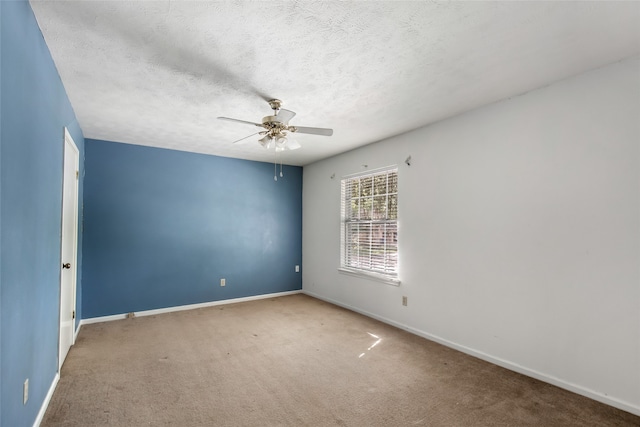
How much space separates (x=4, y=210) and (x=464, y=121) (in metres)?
3.63

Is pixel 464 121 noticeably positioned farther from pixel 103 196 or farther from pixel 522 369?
pixel 103 196

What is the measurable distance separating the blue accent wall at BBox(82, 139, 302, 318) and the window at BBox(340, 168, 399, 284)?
1.36 meters

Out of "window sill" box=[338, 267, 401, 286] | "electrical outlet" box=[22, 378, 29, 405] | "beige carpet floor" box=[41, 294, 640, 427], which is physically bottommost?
"beige carpet floor" box=[41, 294, 640, 427]

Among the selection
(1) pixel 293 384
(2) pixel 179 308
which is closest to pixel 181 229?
(2) pixel 179 308

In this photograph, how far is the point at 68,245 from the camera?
3191mm

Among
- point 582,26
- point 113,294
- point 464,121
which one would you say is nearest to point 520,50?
point 582,26

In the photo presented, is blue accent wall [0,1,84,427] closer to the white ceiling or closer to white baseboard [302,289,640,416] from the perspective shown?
the white ceiling

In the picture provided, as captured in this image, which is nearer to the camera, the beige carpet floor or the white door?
the beige carpet floor

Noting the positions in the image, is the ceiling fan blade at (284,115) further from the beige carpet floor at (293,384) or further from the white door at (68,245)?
the beige carpet floor at (293,384)

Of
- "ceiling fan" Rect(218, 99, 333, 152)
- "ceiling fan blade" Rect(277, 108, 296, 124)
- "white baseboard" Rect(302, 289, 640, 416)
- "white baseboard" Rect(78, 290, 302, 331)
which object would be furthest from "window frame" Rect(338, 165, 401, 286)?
"ceiling fan blade" Rect(277, 108, 296, 124)

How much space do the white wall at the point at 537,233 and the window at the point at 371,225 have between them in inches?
9.2

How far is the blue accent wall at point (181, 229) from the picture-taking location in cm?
435

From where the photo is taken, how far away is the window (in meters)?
4.21

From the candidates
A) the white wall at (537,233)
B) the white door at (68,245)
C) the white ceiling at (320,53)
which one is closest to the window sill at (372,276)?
the white wall at (537,233)
